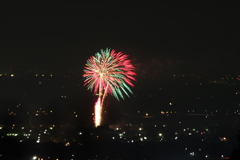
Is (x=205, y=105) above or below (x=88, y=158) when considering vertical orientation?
above

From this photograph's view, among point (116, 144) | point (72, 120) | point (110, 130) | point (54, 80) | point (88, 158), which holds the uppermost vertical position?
point (54, 80)

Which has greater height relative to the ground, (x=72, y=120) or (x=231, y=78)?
(x=231, y=78)

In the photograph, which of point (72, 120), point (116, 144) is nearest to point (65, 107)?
point (72, 120)

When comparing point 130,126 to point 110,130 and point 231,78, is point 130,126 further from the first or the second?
point 231,78

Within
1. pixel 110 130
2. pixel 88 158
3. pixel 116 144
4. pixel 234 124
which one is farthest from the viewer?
pixel 234 124

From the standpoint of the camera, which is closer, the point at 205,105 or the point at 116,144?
the point at 116,144

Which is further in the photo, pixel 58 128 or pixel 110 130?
pixel 58 128

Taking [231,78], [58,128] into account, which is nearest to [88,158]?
[58,128]

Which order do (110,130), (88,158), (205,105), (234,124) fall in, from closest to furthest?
1. (88,158)
2. (110,130)
3. (234,124)
4. (205,105)

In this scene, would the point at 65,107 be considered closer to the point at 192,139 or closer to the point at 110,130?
the point at 110,130
